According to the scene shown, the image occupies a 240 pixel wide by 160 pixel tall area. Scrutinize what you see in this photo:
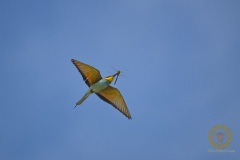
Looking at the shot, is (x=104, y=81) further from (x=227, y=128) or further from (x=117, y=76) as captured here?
(x=227, y=128)

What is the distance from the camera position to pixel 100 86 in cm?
1499

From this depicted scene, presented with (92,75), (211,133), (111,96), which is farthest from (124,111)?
(211,133)

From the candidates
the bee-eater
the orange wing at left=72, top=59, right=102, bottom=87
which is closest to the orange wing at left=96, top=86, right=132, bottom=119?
the bee-eater

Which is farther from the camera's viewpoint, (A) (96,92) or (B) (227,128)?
(B) (227,128)

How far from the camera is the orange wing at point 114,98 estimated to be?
50.2 ft

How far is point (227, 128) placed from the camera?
16.4 metres

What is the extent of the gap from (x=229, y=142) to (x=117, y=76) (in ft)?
15.8

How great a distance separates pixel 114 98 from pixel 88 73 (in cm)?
133

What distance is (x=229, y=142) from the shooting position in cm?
1617

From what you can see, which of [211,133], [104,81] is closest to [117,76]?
[104,81]

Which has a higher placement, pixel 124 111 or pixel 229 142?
pixel 229 142

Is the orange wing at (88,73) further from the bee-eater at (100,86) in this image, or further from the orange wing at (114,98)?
the orange wing at (114,98)

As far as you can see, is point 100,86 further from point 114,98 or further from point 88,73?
point 114,98

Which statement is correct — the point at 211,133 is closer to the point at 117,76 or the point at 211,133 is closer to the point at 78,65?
the point at 117,76
